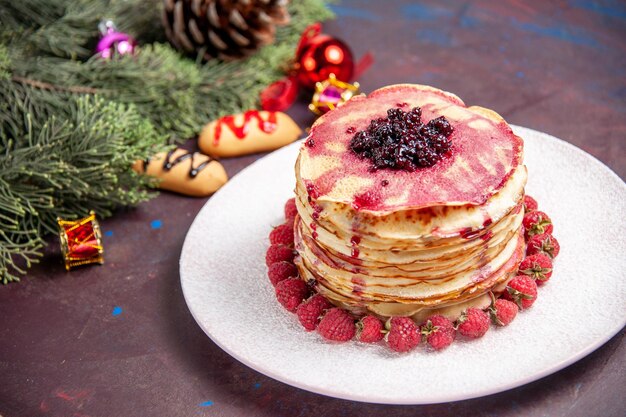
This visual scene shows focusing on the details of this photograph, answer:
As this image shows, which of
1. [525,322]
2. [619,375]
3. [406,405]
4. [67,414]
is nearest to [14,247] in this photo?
[67,414]

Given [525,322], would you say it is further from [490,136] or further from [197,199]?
[197,199]

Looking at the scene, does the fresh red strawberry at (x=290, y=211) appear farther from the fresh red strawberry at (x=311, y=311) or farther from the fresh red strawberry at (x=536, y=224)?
the fresh red strawberry at (x=536, y=224)

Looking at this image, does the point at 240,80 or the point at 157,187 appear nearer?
the point at 157,187

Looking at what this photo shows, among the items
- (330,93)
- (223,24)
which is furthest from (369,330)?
(223,24)

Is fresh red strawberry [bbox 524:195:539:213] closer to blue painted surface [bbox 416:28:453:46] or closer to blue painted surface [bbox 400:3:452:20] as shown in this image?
blue painted surface [bbox 416:28:453:46]

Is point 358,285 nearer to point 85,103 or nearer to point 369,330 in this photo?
point 369,330

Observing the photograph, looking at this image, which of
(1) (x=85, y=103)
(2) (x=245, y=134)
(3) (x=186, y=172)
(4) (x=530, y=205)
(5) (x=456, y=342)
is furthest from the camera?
(2) (x=245, y=134)
